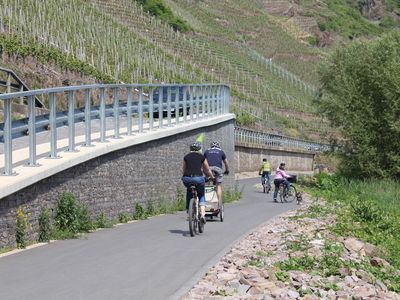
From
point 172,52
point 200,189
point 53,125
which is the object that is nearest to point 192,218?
point 200,189

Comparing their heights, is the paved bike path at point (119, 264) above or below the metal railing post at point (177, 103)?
below

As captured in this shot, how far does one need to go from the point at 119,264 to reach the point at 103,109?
20.1 feet

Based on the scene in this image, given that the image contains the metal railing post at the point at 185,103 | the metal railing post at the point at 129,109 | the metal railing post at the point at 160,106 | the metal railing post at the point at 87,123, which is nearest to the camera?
the metal railing post at the point at 87,123

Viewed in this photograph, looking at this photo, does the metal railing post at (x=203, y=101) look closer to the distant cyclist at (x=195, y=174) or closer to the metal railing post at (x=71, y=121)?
the distant cyclist at (x=195, y=174)

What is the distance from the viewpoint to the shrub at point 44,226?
42.0ft

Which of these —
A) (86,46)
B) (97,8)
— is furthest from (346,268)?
(97,8)

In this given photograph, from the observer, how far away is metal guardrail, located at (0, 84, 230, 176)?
1257 cm

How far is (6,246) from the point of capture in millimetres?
11578

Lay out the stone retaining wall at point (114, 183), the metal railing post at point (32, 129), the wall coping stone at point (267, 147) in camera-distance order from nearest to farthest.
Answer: the stone retaining wall at point (114, 183) → the metal railing post at point (32, 129) → the wall coping stone at point (267, 147)

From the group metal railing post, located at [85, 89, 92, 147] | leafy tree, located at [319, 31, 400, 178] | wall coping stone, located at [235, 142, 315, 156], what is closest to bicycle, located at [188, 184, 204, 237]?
metal railing post, located at [85, 89, 92, 147]

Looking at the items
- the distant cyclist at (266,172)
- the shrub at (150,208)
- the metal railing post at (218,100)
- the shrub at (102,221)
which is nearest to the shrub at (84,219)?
the shrub at (102,221)

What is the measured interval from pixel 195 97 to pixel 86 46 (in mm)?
26087

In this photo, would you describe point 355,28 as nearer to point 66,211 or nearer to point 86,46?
point 86,46

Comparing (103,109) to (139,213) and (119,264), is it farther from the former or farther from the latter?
(119,264)
